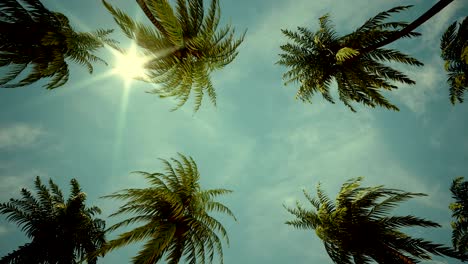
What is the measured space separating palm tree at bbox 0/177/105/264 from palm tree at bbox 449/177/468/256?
2130cm

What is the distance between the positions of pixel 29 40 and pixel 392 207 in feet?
29.6

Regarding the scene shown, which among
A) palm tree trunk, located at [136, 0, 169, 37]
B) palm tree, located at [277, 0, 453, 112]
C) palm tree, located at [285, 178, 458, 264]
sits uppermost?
palm tree, located at [277, 0, 453, 112]

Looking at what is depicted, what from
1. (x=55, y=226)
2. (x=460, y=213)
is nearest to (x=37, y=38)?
(x=55, y=226)

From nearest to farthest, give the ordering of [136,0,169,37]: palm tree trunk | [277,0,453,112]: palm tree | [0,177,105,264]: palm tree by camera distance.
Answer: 1. [136,0,169,37]: palm tree trunk
2. [277,0,453,112]: palm tree
3. [0,177,105,264]: palm tree

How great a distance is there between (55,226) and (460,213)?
2401 centimetres

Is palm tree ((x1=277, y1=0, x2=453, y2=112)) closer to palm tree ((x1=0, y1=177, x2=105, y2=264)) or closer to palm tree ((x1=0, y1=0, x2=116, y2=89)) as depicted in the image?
palm tree ((x1=0, y1=0, x2=116, y2=89))

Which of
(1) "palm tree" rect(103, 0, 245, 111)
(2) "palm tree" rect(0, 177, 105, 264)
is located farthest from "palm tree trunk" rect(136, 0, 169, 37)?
(2) "palm tree" rect(0, 177, 105, 264)

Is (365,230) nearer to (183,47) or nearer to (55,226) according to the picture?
(183,47)

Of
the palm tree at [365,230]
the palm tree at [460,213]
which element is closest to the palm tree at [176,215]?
the palm tree at [365,230]

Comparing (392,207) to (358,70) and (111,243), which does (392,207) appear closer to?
(358,70)

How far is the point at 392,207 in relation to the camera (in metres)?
7.38

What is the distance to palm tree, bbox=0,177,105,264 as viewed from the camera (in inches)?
426

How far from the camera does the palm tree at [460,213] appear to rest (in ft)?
55.9

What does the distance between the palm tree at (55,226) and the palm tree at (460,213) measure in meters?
21.3
